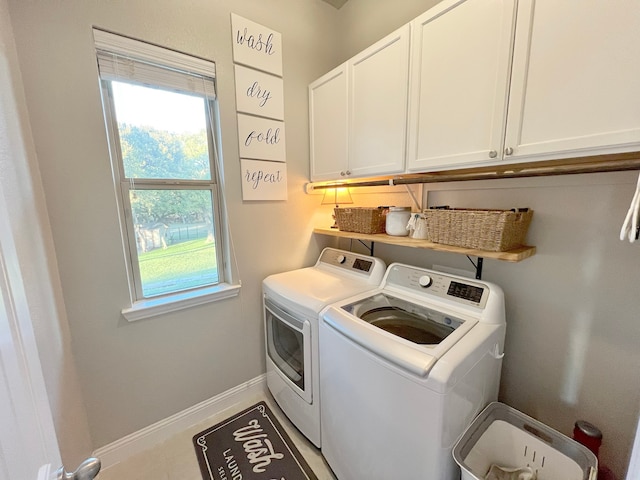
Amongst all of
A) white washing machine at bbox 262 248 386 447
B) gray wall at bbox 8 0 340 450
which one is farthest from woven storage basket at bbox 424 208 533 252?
gray wall at bbox 8 0 340 450

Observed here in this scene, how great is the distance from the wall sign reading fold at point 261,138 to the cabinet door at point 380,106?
0.53 meters

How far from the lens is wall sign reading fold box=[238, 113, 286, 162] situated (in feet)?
5.66

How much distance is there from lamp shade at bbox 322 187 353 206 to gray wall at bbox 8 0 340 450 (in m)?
0.14

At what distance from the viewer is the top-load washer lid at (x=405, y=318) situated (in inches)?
A: 48.6

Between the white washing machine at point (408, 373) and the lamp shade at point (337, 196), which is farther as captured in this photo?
the lamp shade at point (337, 196)

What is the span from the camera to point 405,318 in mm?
1384

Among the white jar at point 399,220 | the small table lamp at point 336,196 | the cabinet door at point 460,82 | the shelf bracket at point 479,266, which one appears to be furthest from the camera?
the small table lamp at point 336,196

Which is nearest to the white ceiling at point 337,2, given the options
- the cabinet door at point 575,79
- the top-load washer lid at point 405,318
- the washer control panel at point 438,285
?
the cabinet door at point 575,79

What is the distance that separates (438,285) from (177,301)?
1.54 metres

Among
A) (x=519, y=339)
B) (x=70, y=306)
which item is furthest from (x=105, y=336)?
(x=519, y=339)

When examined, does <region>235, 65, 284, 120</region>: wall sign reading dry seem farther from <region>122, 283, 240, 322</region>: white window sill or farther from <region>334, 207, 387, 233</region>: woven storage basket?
<region>122, 283, 240, 322</region>: white window sill

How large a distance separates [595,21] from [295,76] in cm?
161

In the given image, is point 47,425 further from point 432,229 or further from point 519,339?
point 519,339

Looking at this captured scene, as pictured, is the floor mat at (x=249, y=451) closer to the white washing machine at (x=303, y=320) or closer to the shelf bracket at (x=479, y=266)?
the white washing machine at (x=303, y=320)
